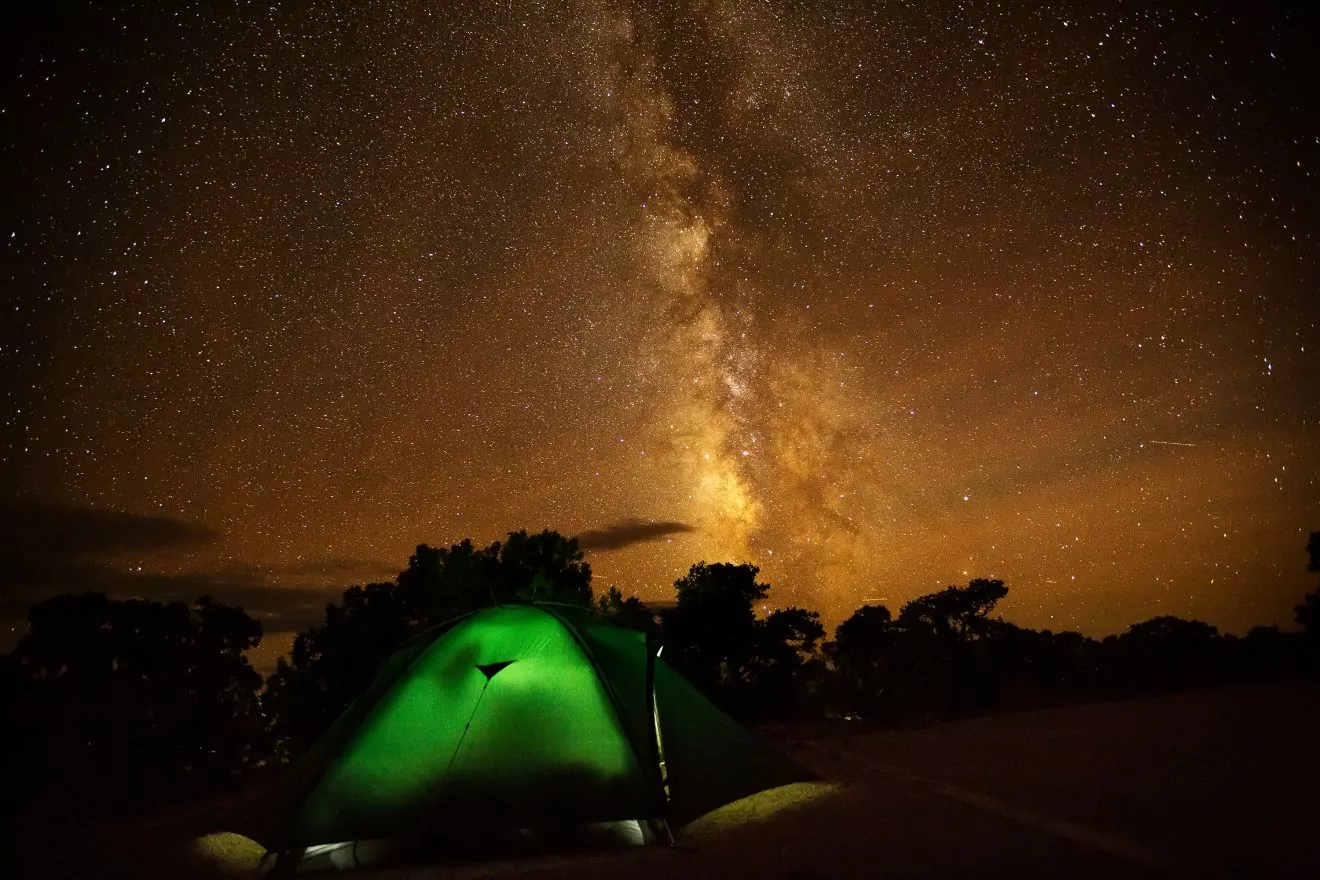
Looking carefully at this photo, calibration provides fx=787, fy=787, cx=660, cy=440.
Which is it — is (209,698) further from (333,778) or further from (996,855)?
(996,855)

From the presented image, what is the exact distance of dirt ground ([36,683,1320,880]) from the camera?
572cm

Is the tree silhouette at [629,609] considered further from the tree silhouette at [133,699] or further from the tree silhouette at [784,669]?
the tree silhouette at [133,699]

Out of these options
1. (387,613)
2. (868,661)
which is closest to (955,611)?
(868,661)

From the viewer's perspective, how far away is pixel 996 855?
5973 mm

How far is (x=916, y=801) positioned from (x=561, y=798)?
3712mm

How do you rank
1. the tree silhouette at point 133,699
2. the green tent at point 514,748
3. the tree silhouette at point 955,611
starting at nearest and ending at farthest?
the green tent at point 514,748 < the tree silhouette at point 133,699 < the tree silhouette at point 955,611

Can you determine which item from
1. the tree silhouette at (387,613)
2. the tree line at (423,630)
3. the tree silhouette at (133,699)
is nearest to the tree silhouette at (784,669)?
the tree line at (423,630)

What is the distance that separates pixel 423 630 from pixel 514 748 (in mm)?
4723

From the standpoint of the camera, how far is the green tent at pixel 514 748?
22.7 ft

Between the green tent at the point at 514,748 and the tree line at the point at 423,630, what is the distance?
3256 mm

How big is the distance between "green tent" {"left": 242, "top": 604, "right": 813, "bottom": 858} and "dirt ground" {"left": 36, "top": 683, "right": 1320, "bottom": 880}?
1.21ft

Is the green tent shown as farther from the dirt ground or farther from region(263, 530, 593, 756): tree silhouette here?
region(263, 530, 593, 756): tree silhouette

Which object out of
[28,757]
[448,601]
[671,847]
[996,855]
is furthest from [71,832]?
[996,855]

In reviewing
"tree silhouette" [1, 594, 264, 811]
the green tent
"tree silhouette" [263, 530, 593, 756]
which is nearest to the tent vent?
the green tent
